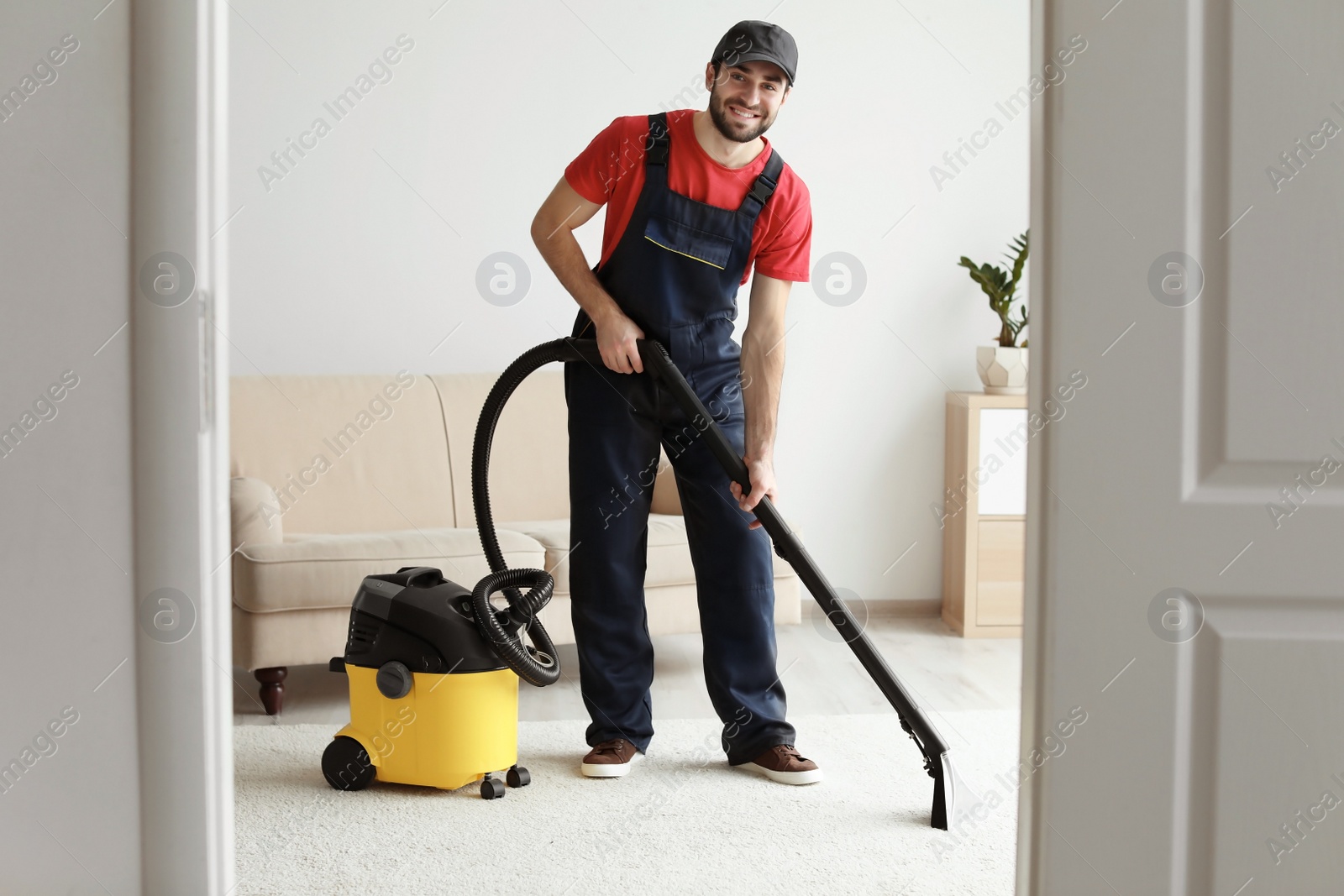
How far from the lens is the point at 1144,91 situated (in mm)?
925

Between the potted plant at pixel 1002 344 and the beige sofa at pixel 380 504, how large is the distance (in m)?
1.08

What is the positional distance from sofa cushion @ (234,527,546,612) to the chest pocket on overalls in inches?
38.6

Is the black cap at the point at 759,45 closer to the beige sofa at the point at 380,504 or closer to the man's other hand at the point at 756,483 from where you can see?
the man's other hand at the point at 756,483

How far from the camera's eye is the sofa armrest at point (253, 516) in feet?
8.62

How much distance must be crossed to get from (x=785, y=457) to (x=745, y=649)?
1.58m

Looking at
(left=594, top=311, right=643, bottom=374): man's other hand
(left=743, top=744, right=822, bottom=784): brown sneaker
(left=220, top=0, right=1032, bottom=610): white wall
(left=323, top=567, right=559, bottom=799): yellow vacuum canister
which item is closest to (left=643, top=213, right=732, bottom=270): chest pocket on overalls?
(left=594, top=311, right=643, bottom=374): man's other hand

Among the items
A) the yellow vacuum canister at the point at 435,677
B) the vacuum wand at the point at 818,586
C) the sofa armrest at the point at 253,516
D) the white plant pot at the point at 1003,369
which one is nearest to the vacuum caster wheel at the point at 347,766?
the yellow vacuum canister at the point at 435,677

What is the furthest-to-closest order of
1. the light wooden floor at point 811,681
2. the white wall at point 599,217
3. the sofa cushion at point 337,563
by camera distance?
the white wall at point 599,217
the light wooden floor at point 811,681
the sofa cushion at point 337,563

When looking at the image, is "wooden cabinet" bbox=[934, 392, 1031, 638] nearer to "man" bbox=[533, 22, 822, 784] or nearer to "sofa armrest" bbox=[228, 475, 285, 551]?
"man" bbox=[533, 22, 822, 784]

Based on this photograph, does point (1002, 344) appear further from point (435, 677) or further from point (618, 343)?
point (435, 677)

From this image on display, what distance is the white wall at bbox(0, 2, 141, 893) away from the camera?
914mm

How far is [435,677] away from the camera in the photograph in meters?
2.03

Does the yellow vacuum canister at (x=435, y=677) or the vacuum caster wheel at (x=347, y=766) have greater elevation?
the yellow vacuum canister at (x=435, y=677)

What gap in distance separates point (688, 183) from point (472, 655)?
3.21ft
